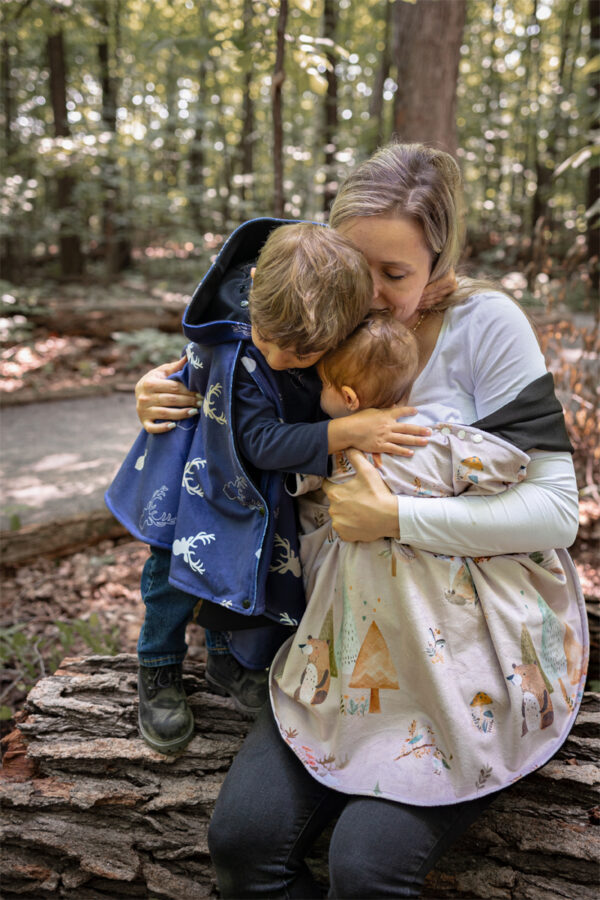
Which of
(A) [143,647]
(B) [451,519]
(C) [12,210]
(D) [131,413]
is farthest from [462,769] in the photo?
(C) [12,210]

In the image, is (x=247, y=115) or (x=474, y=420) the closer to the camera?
(x=474, y=420)

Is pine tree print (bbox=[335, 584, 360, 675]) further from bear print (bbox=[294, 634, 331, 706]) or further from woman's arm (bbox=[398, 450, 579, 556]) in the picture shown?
woman's arm (bbox=[398, 450, 579, 556])

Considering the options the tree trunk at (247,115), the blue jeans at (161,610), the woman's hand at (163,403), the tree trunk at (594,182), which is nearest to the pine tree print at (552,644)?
the blue jeans at (161,610)

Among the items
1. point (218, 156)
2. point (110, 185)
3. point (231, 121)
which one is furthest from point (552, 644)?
point (218, 156)

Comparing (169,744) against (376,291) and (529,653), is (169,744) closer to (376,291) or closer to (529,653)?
(529,653)

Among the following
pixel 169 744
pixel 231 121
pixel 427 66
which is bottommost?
pixel 169 744

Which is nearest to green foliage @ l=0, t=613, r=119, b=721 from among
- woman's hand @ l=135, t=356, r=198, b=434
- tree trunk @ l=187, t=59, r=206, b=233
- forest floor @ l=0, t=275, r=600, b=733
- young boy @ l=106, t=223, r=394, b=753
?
forest floor @ l=0, t=275, r=600, b=733

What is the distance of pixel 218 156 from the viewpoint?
55.7ft

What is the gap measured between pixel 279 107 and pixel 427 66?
86 centimetres

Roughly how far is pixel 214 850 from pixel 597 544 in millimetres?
2483

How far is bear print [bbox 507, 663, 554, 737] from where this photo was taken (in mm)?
1513

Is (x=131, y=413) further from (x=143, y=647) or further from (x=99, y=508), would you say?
(x=143, y=647)

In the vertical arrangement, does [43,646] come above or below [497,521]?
below

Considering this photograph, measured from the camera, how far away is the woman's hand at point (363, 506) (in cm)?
155
